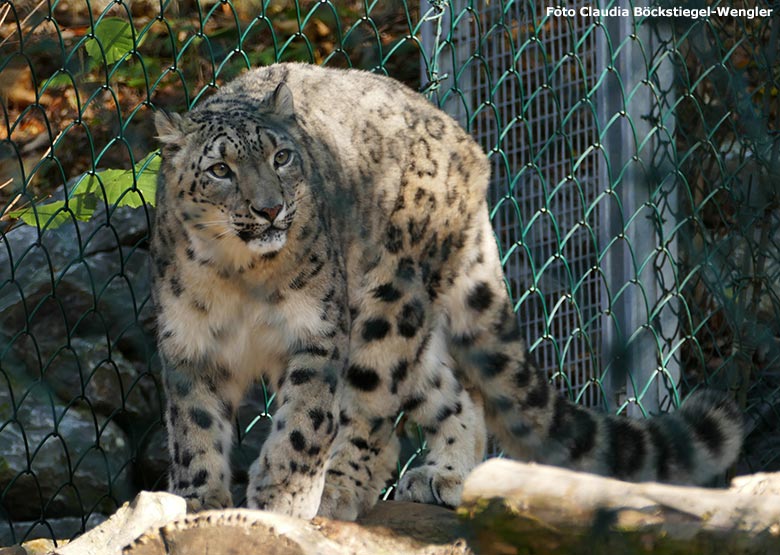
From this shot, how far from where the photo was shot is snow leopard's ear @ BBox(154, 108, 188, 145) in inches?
119

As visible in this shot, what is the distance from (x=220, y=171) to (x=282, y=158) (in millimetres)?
158

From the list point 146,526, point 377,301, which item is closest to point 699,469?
point 377,301

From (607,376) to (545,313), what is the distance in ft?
1.20

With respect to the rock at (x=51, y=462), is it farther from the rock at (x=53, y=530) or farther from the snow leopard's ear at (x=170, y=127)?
the snow leopard's ear at (x=170, y=127)

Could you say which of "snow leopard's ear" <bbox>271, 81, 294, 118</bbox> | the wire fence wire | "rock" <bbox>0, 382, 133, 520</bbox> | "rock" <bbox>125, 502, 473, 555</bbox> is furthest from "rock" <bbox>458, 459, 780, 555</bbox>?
"rock" <bbox>0, 382, 133, 520</bbox>

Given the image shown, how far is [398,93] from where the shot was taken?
362 cm

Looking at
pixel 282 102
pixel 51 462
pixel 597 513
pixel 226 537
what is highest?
pixel 282 102

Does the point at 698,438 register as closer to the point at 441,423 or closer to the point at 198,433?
the point at 441,423

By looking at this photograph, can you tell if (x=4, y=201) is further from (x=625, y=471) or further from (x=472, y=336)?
(x=625, y=471)

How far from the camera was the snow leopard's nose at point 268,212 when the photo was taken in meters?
3.05

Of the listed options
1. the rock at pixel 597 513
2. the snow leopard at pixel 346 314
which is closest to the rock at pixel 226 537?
the rock at pixel 597 513

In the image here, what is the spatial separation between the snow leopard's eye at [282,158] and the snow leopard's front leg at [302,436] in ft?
1.43

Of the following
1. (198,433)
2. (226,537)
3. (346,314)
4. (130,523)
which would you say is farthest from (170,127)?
(226,537)

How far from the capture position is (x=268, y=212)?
A: 10.0 feet
